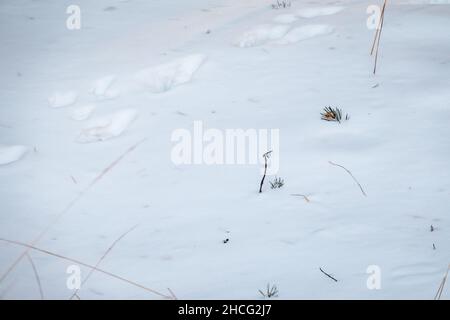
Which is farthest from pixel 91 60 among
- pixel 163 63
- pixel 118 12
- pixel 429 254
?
pixel 429 254

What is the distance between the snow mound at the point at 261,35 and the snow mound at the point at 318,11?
351 mm

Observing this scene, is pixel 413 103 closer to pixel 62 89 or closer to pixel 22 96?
pixel 62 89

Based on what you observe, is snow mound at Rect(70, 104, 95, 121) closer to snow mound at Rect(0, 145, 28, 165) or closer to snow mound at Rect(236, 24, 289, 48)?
snow mound at Rect(0, 145, 28, 165)

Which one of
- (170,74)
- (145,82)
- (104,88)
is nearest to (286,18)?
(170,74)

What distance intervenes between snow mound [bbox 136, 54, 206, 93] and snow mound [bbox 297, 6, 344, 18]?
123 centimetres

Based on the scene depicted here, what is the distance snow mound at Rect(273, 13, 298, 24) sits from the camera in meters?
3.53

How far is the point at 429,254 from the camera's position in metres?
1.40

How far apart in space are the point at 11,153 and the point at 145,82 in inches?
43.8

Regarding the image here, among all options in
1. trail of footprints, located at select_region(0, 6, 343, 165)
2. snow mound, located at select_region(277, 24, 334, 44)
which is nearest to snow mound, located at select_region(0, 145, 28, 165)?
trail of footprints, located at select_region(0, 6, 343, 165)

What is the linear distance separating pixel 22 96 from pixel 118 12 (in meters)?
1.82

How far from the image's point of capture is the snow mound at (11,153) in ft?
7.26

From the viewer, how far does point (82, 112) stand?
264cm

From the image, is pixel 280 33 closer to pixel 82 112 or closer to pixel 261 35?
pixel 261 35
